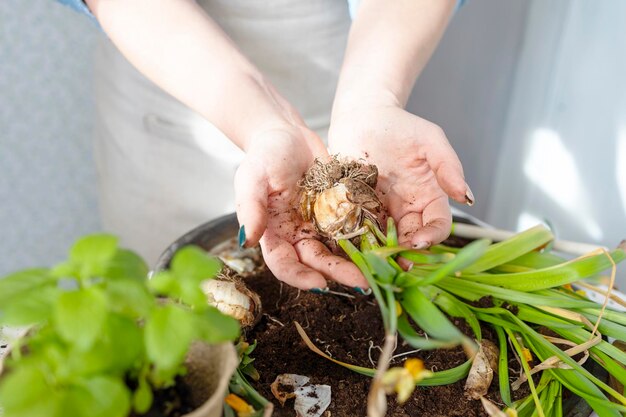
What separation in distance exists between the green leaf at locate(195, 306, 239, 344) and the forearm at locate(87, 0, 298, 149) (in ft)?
1.53

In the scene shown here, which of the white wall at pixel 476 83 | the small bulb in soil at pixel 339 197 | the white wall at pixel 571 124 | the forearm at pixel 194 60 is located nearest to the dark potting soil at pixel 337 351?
the small bulb in soil at pixel 339 197

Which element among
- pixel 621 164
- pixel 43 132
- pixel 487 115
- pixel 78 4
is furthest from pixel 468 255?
pixel 43 132

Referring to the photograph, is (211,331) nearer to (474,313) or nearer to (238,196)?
(238,196)

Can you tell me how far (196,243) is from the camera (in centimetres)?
84

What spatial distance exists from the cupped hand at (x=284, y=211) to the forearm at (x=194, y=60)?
A: 6 centimetres

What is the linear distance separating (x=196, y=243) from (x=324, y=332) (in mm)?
227

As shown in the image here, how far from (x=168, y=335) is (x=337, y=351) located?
0.40 meters

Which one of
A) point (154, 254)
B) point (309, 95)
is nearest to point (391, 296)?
point (309, 95)

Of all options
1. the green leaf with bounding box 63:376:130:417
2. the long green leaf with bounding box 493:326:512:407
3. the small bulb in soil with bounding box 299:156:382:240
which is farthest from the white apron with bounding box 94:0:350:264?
the green leaf with bounding box 63:376:130:417

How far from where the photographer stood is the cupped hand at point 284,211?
2.17ft

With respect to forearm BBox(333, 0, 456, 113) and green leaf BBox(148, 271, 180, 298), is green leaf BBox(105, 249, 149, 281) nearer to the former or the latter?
green leaf BBox(148, 271, 180, 298)

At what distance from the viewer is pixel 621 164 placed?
48.8 inches

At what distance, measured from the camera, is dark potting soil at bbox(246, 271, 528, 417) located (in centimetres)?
66

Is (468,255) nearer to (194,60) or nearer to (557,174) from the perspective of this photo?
(194,60)
